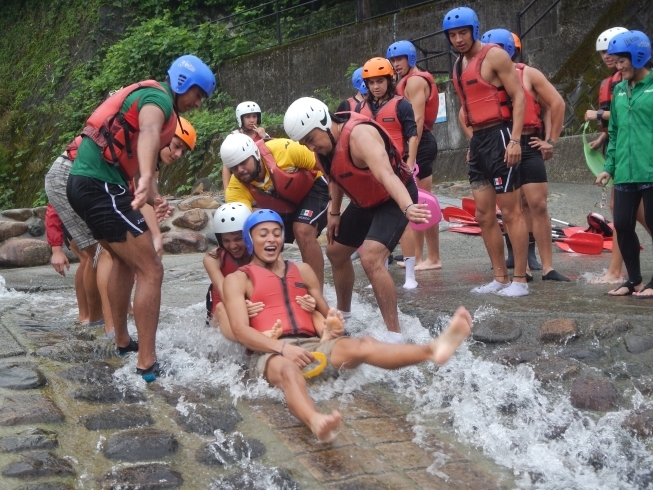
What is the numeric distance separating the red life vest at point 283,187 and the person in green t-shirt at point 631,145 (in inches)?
91.3

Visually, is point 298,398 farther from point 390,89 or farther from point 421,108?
A: point 421,108

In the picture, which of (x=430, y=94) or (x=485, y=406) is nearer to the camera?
(x=485, y=406)

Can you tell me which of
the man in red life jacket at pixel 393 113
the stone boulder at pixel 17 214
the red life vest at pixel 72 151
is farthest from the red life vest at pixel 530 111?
the stone boulder at pixel 17 214

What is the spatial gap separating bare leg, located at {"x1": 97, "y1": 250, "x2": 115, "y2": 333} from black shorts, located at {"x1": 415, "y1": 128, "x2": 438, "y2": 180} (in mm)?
3391

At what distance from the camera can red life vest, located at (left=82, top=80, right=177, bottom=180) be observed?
5621 mm

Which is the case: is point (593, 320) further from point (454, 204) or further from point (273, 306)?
point (454, 204)

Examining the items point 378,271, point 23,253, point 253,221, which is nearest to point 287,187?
point 253,221

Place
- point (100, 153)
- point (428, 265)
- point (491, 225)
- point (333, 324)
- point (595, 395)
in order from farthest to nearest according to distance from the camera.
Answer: point (428, 265), point (491, 225), point (100, 153), point (333, 324), point (595, 395)

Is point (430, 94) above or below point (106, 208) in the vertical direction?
above

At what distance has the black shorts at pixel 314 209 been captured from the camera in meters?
7.30

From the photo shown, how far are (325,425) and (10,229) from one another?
326 inches

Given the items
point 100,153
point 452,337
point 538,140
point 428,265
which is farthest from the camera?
point 428,265

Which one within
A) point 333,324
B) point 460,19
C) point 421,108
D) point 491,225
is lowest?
point 333,324

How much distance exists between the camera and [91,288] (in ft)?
23.8
